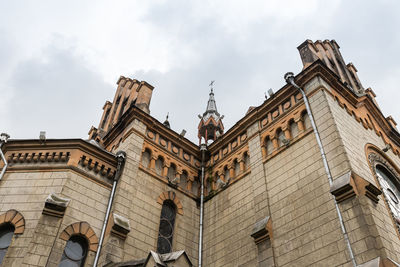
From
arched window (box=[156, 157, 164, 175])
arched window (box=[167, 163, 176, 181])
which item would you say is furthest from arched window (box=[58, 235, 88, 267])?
arched window (box=[167, 163, 176, 181])

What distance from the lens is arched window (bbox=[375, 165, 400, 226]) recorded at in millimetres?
14804

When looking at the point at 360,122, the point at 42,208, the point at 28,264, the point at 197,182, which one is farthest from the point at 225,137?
the point at 28,264

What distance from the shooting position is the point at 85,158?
643 inches

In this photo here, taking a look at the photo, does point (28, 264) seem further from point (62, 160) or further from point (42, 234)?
point (62, 160)

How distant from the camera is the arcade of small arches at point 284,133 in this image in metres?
16.1

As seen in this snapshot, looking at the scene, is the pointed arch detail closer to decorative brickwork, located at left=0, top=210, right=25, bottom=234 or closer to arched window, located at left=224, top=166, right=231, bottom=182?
arched window, located at left=224, top=166, right=231, bottom=182

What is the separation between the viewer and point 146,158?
18.5m

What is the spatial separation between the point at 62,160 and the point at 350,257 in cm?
1156

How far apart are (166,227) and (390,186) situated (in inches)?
384

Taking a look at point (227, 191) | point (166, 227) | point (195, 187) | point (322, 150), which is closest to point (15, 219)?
point (166, 227)

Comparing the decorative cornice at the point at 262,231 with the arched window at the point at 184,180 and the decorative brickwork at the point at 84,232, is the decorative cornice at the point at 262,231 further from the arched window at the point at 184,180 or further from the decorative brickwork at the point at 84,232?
the decorative brickwork at the point at 84,232

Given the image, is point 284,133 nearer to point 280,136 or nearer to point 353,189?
point 280,136

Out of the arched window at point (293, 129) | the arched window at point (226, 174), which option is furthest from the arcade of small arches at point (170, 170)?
the arched window at point (293, 129)

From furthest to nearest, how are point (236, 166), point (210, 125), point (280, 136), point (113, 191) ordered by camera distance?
point (210, 125) → point (236, 166) → point (280, 136) → point (113, 191)
